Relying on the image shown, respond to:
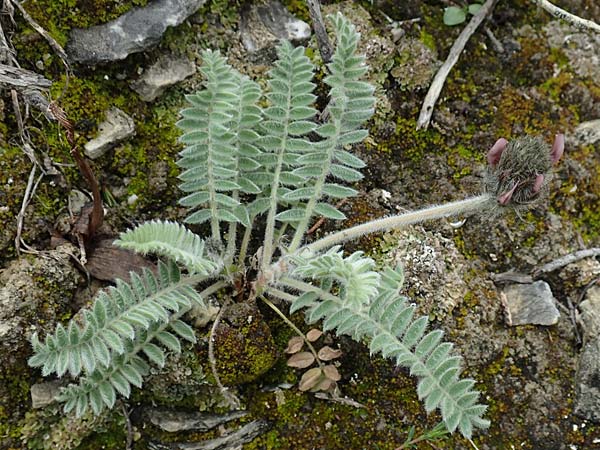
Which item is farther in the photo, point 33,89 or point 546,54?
point 546,54

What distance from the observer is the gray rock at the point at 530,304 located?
296cm

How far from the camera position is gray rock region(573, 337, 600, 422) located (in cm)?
281

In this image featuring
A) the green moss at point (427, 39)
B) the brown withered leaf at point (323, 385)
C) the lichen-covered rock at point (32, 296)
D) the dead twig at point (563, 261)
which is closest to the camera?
the lichen-covered rock at point (32, 296)

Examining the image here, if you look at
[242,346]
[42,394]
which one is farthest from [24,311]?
[242,346]

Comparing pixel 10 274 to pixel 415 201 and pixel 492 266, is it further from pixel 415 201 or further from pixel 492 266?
pixel 492 266

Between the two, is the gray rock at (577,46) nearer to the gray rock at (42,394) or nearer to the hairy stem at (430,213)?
the hairy stem at (430,213)

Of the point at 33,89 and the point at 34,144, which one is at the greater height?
the point at 33,89

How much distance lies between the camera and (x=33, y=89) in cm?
250

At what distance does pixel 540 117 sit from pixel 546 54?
1.20 feet

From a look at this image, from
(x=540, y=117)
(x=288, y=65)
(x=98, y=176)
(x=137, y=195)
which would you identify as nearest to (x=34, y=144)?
(x=98, y=176)

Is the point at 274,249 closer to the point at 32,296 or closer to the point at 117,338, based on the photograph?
the point at 117,338

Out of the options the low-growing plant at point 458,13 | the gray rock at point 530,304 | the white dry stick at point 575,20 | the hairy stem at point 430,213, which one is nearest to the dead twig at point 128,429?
the hairy stem at point 430,213

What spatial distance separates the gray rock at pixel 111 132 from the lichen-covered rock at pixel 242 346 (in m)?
0.86

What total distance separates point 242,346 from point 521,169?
1277 mm
